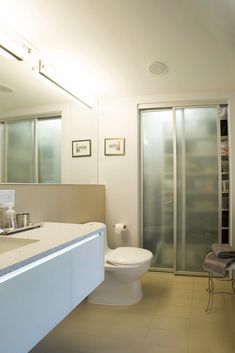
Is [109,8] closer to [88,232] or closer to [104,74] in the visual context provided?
[104,74]

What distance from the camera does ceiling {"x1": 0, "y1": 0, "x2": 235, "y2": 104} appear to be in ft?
5.70

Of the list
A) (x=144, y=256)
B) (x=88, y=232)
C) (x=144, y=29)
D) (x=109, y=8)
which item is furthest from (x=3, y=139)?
(x=144, y=256)

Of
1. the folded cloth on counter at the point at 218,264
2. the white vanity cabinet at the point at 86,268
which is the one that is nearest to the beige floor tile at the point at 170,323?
the folded cloth on counter at the point at 218,264

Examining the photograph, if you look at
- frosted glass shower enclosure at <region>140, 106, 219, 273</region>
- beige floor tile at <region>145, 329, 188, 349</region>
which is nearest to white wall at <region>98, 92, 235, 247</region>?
frosted glass shower enclosure at <region>140, 106, 219, 273</region>

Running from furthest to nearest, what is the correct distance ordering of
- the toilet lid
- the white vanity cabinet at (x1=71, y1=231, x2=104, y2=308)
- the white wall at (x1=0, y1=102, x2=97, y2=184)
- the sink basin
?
1. the white wall at (x1=0, y1=102, x2=97, y2=184)
2. the toilet lid
3. the sink basin
4. the white vanity cabinet at (x1=71, y1=231, x2=104, y2=308)

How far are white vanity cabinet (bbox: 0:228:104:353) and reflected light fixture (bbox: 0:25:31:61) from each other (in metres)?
1.28

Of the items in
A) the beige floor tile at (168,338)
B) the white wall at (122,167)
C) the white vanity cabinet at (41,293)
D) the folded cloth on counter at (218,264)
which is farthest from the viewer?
the white wall at (122,167)

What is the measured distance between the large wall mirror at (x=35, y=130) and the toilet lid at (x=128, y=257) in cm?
84

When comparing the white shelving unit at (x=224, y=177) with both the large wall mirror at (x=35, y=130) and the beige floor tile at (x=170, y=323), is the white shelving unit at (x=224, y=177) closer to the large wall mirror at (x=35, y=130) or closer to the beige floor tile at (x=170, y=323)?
the beige floor tile at (x=170, y=323)

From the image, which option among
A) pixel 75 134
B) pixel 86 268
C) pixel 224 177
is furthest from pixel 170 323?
pixel 75 134

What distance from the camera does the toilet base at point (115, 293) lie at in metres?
2.47

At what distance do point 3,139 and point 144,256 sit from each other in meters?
1.54

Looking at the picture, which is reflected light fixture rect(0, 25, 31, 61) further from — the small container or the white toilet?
the white toilet

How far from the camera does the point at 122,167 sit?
338 cm
